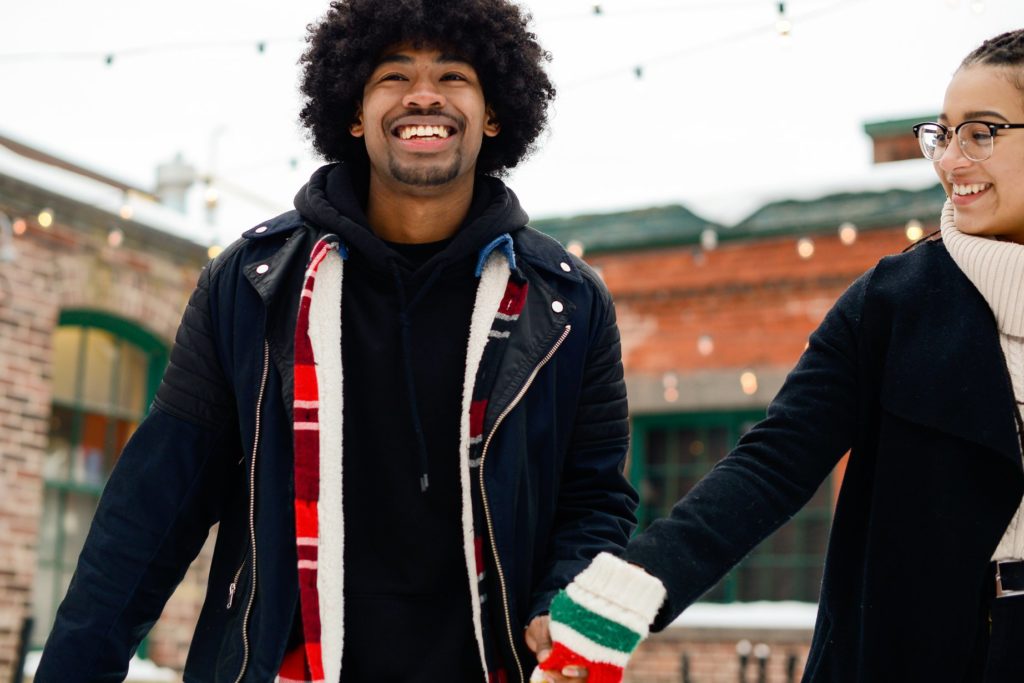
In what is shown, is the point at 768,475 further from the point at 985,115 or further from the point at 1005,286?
the point at 985,115

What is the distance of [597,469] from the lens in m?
3.15

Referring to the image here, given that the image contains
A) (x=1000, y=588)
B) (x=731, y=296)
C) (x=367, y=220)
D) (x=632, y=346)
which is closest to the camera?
(x=1000, y=588)

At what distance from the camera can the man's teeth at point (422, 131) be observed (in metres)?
3.16

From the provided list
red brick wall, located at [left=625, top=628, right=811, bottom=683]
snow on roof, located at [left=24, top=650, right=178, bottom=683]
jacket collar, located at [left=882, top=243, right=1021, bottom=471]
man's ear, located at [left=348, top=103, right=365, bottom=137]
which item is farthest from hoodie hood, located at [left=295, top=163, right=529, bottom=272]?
red brick wall, located at [left=625, top=628, right=811, bottom=683]

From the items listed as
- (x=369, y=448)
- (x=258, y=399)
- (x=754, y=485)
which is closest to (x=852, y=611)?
(x=754, y=485)

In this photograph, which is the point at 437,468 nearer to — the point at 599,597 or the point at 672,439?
the point at 599,597

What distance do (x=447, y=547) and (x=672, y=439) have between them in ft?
28.5

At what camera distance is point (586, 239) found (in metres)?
12.1

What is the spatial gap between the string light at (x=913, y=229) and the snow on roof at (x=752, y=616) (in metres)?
2.91

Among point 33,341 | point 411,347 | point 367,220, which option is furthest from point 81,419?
point 411,347

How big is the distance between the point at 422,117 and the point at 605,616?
1229 millimetres

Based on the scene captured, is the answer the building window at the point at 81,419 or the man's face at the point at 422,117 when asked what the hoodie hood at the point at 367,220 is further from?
the building window at the point at 81,419

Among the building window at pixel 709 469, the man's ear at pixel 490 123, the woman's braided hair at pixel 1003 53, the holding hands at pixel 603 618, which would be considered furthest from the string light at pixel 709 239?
the holding hands at pixel 603 618

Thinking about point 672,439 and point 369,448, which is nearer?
point 369,448
